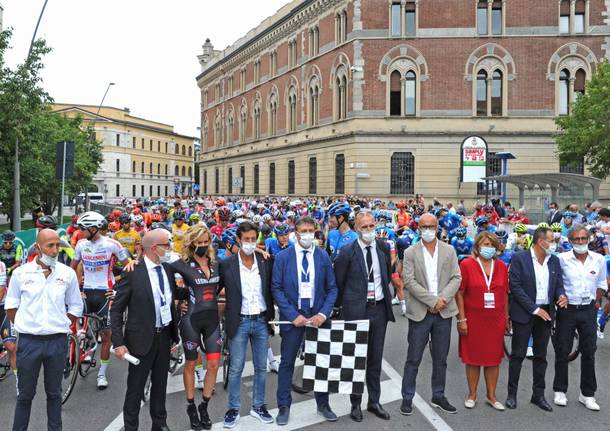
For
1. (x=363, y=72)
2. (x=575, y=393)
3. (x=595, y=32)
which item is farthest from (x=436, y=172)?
(x=575, y=393)

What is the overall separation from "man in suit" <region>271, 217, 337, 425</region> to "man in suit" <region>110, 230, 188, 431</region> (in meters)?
1.19

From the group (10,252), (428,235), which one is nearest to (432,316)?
(428,235)

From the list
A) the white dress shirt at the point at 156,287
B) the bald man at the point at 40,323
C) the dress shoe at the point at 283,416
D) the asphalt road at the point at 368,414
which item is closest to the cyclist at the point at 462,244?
the asphalt road at the point at 368,414

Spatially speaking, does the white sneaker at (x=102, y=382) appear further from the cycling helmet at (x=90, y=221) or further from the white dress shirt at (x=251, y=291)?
the white dress shirt at (x=251, y=291)

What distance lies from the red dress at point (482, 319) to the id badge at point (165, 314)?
317 centimetres

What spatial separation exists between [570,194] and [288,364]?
23.5 metres

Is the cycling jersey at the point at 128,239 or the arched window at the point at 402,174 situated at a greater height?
the arched window at the point at 402,174

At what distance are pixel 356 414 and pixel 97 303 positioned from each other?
377 centimetres

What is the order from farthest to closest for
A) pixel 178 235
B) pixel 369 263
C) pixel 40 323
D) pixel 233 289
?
pixel 178 235
pixel 369 263
pixel 233 289
pixel 40 323

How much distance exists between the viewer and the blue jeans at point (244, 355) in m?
5.87

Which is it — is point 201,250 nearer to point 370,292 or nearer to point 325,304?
point 325,304

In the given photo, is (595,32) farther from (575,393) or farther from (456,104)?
(575,393)

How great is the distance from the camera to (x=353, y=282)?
614 centimetres

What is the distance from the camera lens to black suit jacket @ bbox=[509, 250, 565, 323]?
6418 mm
